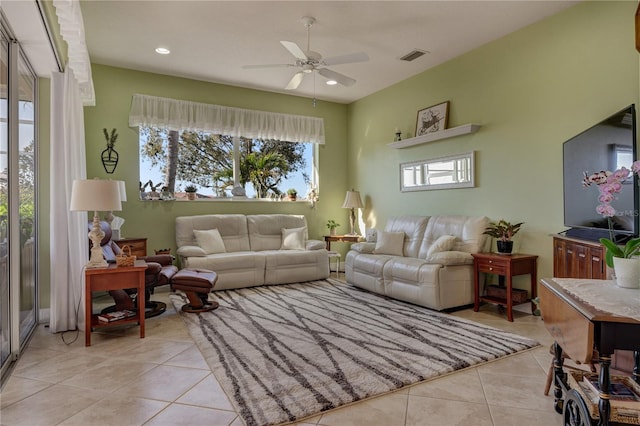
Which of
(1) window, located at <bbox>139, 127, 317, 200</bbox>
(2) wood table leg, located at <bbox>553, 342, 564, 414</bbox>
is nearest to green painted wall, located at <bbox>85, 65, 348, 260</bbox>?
(1) window, located at <bbox>139, 127, 317, 200</bbox>

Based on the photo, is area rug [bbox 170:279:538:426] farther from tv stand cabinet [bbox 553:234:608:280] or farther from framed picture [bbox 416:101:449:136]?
framed picture [bbox 416:101:449:136]

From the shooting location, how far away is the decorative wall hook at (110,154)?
15.9ft

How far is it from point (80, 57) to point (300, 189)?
12.6ft

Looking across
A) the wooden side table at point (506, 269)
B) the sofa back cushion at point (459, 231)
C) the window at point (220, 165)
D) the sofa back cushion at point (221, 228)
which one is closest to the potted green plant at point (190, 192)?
the window at point (220, 165)

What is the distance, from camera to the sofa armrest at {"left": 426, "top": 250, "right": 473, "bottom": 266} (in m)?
3.82

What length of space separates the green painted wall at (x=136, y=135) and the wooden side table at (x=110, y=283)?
2.06 m

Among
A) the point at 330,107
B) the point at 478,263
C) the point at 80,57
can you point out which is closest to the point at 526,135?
the point at 478,263

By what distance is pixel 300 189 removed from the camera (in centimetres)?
646

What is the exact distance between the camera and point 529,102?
3867 millimetres

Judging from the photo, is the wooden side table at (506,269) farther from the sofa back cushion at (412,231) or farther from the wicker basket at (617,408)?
the wicker basket at (617,408)

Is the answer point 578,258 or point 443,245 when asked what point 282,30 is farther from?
point 578,258

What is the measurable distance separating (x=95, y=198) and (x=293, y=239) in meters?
3.06

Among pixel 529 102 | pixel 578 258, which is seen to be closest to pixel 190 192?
pixel 529 102

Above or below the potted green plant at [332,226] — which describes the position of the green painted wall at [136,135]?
above
